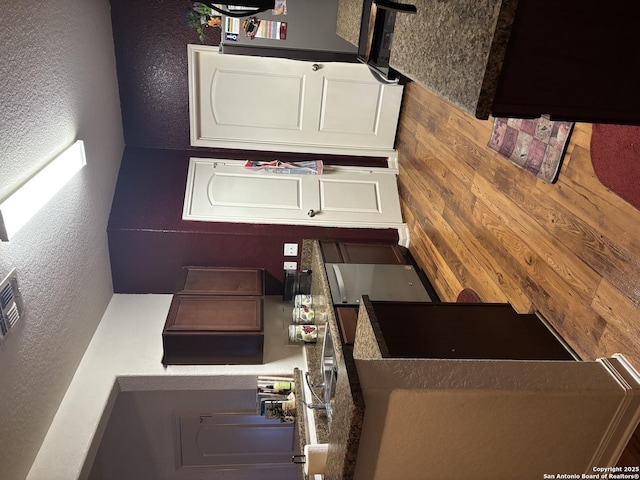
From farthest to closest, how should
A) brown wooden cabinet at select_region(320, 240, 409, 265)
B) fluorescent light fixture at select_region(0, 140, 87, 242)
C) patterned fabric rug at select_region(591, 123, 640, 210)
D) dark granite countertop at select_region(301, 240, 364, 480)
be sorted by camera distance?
1. brown wooden cabinet at select_region(320, 240, 409, 265)
2. fluorescent light fixture at select_region(0, 140, 87, 242)
3. patterned fabric rug at select_region(591, 123, 640, 210)
4. dark granite countertop at select_region(301, 240, 364, 480)

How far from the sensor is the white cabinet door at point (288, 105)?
2.98m

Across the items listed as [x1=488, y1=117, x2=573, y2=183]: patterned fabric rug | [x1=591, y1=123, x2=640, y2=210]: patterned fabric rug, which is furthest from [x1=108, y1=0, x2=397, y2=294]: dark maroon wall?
[x1=591, y1=123, x2=640, y2=210]: patterned fabric rug

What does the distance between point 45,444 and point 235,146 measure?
198 cm

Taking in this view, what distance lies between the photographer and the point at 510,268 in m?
1.79

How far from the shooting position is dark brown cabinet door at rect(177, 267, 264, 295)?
2.63m

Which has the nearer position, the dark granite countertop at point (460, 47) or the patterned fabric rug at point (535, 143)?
the dark granite countertop at point (460, 47)

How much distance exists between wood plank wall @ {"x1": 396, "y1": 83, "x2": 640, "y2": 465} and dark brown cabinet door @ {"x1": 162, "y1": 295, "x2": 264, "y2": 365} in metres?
0.99

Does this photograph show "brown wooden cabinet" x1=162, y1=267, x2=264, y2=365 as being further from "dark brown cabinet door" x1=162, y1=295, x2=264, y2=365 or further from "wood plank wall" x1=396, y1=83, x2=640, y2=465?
"wood plank wall" x1=396, y1=83, x2=640, y2=465

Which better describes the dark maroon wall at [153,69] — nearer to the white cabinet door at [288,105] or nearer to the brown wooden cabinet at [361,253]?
the white cabinet door at [288,105]

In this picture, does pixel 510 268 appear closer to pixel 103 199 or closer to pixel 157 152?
pixel 103 199

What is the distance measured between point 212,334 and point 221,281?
0.45m

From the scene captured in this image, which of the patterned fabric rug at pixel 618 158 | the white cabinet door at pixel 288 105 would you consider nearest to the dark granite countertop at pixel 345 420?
the patterned fabric rug at pixel 618 158

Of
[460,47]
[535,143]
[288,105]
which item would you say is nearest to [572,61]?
[460,47]

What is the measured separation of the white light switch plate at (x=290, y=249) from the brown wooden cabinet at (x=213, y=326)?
0.98 feet
